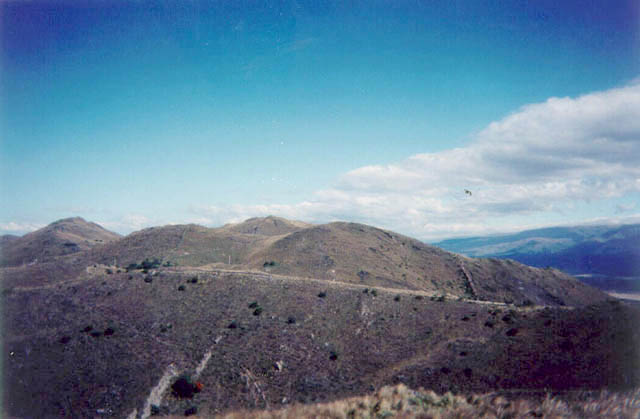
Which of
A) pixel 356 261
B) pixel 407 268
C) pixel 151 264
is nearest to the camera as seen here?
pixel 151 264

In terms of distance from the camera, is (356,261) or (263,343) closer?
(263,343)

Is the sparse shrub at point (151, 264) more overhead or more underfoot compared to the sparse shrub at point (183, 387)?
more overhead

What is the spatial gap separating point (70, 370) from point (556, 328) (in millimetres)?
43862

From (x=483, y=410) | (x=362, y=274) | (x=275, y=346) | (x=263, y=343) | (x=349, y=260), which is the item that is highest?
(x=483, y=410)

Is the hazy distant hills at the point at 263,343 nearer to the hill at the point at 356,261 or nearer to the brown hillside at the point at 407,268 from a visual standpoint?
the hill at the point at 356,261

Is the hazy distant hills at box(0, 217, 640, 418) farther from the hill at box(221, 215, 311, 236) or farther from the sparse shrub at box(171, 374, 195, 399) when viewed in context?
the hill at box(221, 215, 311, 236)

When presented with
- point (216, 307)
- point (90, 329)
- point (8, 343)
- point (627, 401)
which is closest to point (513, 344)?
point (627, 401)

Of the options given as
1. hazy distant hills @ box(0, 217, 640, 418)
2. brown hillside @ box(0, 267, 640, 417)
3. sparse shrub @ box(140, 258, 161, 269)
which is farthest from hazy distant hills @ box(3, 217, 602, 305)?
brown hillside @ box(0, 267, 640, 417)

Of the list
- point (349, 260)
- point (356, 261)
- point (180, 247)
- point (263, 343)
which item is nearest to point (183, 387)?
point (263, 343)

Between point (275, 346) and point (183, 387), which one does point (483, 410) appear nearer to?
point (183, 387)

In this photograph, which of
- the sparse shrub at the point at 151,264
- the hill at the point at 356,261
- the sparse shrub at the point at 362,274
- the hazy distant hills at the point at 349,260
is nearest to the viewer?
the sparse shrub at the point at 151,264

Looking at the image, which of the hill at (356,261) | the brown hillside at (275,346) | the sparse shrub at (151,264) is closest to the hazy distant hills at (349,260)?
the hill at (356,261)

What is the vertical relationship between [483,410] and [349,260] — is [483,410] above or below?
above

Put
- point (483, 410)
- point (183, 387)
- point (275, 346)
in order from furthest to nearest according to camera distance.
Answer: point (275, 346), point (183, 387), point (483, 410)
